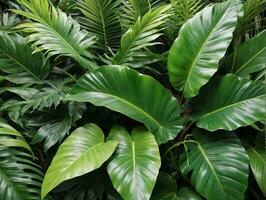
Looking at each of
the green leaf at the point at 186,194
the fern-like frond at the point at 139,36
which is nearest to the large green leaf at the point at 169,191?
the green leaf at the point at 186,194

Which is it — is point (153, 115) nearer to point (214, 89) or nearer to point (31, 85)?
point (214, 89)

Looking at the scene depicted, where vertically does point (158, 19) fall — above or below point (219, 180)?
above

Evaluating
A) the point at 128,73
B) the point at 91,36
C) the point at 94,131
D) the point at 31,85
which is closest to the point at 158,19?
the point at 128,73

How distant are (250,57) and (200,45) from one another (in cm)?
29

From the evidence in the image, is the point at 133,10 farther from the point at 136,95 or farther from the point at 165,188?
the point at 165,188

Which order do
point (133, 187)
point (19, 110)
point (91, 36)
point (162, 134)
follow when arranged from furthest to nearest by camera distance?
point (91, 36) < point (19, 110) < point (162, 134) < point (133, 187)

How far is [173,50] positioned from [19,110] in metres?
0.73

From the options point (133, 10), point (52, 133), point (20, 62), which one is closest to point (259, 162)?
point (52, 133)

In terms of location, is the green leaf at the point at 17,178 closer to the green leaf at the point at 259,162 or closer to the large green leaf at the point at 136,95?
the large green leaf at the point at 136,95

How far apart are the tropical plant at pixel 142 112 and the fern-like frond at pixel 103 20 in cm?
10

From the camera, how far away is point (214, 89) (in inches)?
60.0

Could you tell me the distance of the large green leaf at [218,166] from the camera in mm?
1293

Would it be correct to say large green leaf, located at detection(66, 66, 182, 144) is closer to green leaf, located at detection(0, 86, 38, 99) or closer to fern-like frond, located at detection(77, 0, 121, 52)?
green leaf, located at detection(0, 86, 38, 99)

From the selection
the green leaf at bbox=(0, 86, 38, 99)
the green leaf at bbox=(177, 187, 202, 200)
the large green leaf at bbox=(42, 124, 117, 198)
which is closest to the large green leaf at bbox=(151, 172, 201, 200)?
the green leaf at bbox=(177, 187, 202, 200)
